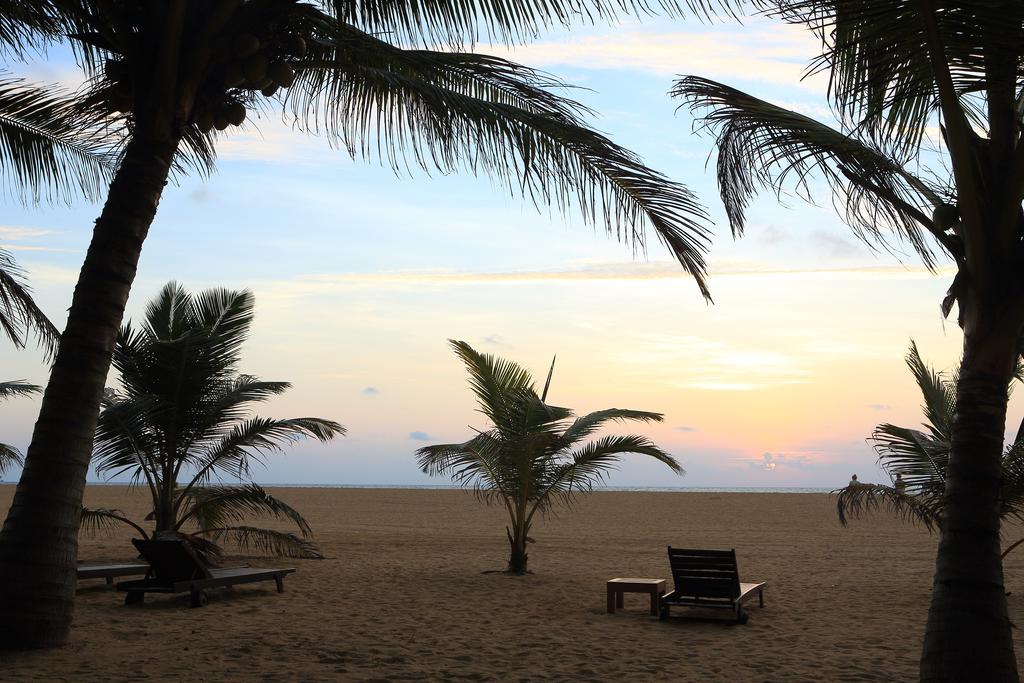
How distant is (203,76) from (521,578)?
765cm

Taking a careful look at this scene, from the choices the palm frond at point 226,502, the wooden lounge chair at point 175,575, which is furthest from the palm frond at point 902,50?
the palm frond at point 226,502

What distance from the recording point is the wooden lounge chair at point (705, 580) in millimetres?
8758

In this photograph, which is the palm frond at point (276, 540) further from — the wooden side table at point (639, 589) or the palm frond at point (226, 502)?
the wooden side table at point (639, 589)

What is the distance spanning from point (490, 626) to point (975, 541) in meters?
4.45

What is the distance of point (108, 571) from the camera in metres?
9.64

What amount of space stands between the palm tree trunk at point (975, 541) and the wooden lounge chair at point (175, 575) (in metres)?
6.44

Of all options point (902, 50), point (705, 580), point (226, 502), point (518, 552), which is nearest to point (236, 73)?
point (902, 50)

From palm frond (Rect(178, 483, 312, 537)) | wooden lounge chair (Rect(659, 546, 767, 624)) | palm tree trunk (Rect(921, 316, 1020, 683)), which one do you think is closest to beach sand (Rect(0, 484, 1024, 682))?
wooden lounge chair (Rect(659, 546, 767, 624))

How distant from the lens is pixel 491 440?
12562 mm

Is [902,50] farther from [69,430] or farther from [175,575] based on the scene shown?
[175,575]

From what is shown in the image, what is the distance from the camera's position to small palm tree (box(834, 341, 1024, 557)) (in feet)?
30.9

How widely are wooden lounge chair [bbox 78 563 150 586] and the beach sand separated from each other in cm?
24

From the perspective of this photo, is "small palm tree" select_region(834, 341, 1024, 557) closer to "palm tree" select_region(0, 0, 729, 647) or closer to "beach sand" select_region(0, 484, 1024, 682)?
"beach sand" select_region(0, 484, 1024, 682)

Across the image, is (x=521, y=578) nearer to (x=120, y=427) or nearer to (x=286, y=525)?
(x=120, y=427)
